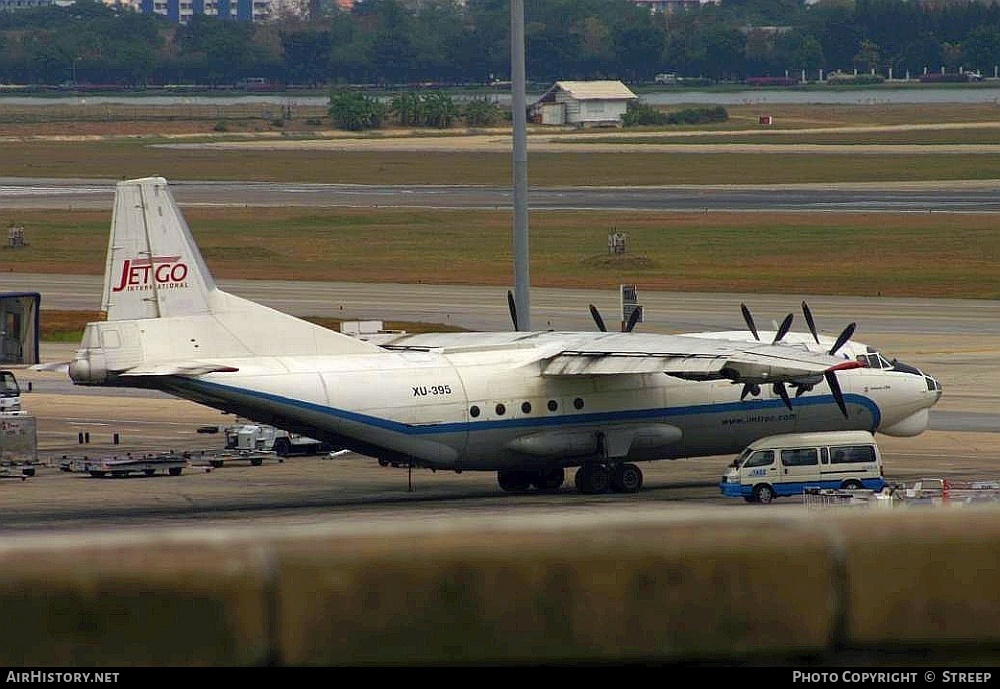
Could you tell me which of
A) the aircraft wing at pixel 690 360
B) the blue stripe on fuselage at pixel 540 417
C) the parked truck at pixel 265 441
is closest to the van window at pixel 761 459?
the aircraft wing at pixel 690 360

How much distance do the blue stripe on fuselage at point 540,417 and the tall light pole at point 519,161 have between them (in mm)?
9507

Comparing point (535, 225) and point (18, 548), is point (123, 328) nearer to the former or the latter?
point (18, 548)

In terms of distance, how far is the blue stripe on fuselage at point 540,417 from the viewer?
121 feet

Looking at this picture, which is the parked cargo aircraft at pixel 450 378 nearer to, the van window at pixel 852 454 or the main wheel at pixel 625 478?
the main wheel at pixel 625 478

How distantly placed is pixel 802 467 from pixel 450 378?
27.7 ft

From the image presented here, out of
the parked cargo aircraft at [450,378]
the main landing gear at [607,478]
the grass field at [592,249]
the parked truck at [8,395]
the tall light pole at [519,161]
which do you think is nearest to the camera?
the parked cargo aircraft at [450,378]

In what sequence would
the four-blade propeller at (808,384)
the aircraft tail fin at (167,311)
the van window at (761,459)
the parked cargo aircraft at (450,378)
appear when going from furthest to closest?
the van window at (761,459), the four-blade propeller at (808,384), the aircraft tail fin at (167,311), the parked cargo aircraft at (450,378)

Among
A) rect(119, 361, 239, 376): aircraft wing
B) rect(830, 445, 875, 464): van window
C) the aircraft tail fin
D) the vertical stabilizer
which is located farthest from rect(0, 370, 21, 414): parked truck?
rect(830, 445, 875, 464): van window

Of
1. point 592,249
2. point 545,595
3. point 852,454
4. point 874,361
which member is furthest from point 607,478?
point 592,249

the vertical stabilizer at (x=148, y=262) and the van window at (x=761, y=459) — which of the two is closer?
the vertical stabilizer at (x=148, y=262)

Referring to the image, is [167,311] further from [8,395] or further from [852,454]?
[852,454]

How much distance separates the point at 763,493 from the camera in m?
39.2

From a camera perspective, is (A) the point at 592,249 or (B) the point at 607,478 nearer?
(B) the point at 607,478

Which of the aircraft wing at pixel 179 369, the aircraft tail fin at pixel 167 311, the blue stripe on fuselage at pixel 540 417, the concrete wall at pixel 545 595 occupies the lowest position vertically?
the blue stripe on fuselage at pixel 540 417
